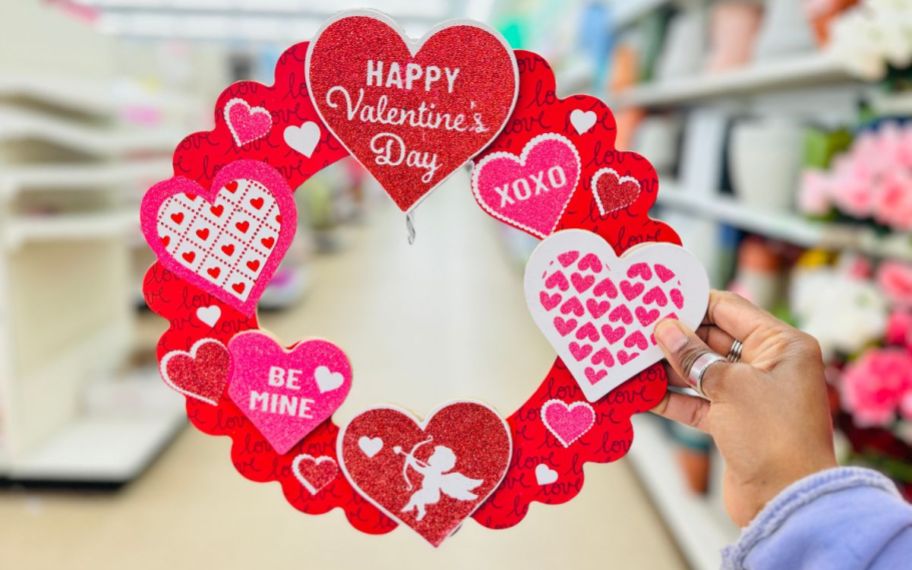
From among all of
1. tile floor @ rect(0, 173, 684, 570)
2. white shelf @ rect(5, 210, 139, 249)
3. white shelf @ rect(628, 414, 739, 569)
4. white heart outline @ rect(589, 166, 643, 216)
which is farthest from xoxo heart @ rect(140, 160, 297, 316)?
white shelf @ rect(5, 210, 139, 249)

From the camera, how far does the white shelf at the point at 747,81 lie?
1.66 m

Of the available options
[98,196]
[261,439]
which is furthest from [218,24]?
[261,439]

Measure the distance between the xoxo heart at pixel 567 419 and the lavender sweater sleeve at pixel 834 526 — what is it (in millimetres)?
155

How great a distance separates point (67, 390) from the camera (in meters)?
2.51

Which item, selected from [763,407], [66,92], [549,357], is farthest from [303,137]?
[549,357]

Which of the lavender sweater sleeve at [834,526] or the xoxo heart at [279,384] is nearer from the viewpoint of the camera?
the lavender sweater sleeve at [834,526]

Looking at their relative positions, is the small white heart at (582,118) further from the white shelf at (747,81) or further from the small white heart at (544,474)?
the white shelf at (747,81)

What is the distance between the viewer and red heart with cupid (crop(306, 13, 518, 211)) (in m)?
0.60

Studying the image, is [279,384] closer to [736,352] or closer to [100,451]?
[736,352]

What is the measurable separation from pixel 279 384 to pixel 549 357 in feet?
10.1

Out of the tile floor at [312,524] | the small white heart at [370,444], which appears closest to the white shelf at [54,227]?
the tile floor at [312,524]

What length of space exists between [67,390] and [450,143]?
235 cm

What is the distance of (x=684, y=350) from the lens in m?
0.62

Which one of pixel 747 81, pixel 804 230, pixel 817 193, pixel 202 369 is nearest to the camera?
pixel 202 369
